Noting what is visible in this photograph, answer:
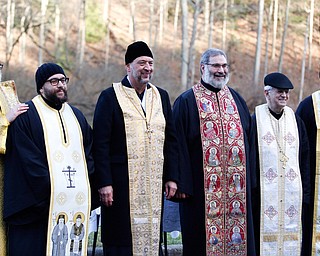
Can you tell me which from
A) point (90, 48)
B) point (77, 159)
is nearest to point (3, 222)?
point (77, 159)

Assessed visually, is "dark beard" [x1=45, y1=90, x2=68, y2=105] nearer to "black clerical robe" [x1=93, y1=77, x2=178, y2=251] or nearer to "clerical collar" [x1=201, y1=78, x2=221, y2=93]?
"black clerical robe" [x1=93, y1=77, x2=178, y2=251]

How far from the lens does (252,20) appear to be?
2048 inches

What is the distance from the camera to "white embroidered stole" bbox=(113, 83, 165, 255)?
626 centimetres

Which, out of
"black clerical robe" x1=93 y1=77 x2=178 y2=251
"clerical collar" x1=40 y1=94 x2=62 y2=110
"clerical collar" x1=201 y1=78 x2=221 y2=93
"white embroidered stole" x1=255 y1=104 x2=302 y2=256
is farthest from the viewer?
"white embroidered stole" x1=255 y1=104 x2=302 y2=256

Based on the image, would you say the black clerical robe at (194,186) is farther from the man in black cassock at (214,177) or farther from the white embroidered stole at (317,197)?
the white embroidered stole at (317,197)

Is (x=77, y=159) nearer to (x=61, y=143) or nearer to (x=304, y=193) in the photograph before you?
(x=61, y=143)

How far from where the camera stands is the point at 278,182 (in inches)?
285

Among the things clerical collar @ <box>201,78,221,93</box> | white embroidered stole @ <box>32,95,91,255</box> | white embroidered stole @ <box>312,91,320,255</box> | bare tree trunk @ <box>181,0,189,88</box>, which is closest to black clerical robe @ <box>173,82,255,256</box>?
clerical collar @ <box>201,78,221,93</box>

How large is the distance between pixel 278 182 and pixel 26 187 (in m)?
2.84

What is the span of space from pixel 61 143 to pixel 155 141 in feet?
2.92

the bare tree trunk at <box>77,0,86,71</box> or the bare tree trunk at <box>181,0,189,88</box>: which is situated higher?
the bare tree trunk at <box>77,0,86,71</box>

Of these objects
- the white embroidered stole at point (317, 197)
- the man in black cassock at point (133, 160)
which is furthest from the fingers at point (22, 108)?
the white embroidered stole at point (317, 197)

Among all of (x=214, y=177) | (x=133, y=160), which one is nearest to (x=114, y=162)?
(x=133, y=160)

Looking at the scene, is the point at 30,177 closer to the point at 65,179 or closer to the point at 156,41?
the point at 65,179
